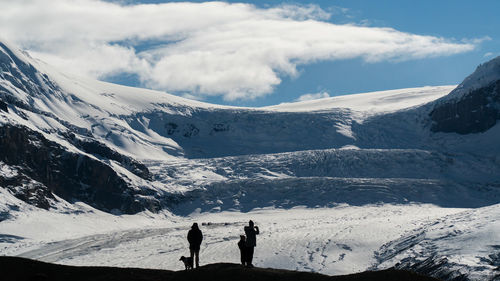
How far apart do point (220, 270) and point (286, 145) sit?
172492 mm

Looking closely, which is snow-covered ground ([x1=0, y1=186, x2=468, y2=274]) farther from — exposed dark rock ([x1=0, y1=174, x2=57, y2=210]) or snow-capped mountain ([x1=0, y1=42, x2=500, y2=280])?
exposed dark rock ([x1=0, y1=174, x2=57, y2=210])

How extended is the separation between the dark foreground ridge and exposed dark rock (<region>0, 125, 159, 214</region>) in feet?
352

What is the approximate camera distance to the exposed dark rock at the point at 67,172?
13575cm

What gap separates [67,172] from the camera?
5566 inches

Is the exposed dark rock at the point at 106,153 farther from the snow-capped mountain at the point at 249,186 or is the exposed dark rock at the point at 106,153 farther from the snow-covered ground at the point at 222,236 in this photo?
the snow-covered ground at the point at 222,236

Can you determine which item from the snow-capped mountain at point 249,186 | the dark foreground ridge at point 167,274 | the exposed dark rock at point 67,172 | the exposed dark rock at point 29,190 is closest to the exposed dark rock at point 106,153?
the snow-capped mountain at point 249,186

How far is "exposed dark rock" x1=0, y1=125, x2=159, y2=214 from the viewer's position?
135750mm

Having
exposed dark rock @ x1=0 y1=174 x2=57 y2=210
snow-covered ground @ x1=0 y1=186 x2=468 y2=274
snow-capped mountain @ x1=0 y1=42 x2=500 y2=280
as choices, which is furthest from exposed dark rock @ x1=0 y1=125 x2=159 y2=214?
snow-covered ground @ x1=0 y1=186 x2=468 y2=274

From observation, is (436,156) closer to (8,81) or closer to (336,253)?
(336,253)

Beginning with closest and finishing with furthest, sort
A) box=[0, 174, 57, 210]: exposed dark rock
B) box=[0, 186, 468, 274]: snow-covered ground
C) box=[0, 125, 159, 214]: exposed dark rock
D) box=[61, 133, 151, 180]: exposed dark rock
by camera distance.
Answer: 1. box=[0, 186, 468, 274]: snow-covered ground
2. box=[0, 174, 57, 210]: exposed dark rock
3. box=[0, 125, 159, 214]: exposed dark rock
4. box=[61, 133, 151, 180]: exposed dark rock

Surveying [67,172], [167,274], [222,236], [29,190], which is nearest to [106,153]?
[67,172]

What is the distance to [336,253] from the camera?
79.4 m

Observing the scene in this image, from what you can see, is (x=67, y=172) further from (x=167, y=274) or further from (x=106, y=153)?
(x=167, y=274)

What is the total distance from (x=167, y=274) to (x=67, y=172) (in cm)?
11731
